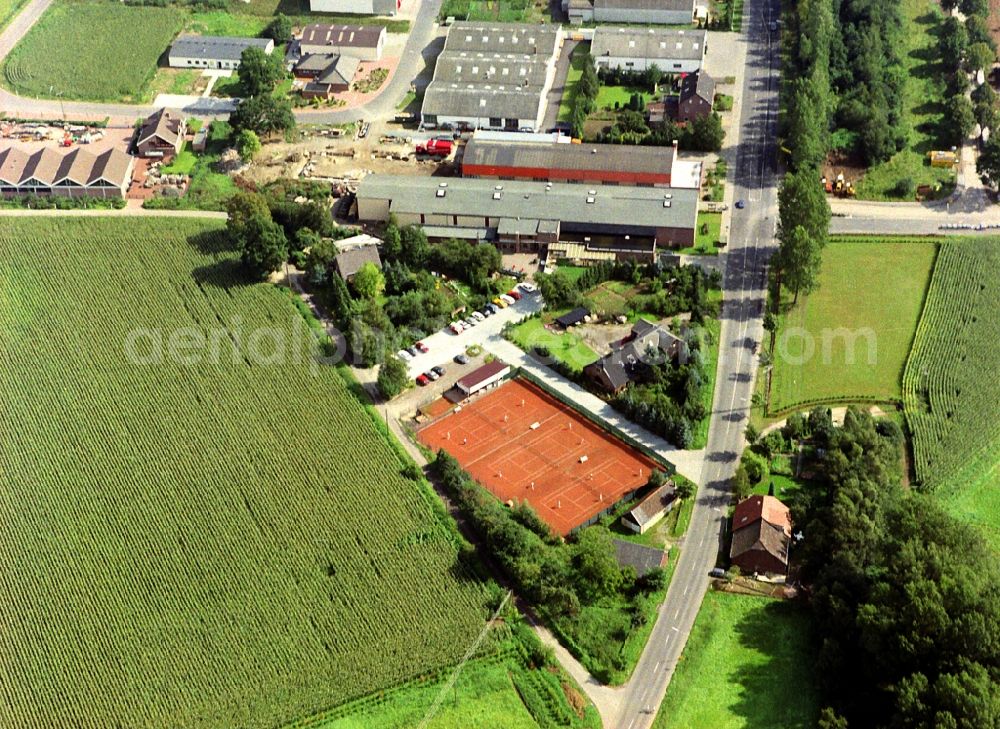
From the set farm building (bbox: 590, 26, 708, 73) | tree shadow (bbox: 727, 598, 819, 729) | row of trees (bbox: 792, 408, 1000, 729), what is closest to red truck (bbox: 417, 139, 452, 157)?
farm building (bbox: 590, 26, 708, 73)

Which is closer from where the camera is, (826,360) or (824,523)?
(824,523)

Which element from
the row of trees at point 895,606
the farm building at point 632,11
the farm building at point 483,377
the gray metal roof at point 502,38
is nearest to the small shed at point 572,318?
the farm building at point 483,377

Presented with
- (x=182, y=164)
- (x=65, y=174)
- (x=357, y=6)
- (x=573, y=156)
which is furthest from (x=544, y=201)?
(x=357, y=6)

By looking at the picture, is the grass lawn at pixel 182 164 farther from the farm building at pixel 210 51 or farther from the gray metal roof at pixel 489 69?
the gray metal roof at pixel 489 69

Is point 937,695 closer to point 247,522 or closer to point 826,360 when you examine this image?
point 826,360

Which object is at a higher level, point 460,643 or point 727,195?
point 727,195

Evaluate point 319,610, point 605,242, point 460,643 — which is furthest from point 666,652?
point 605,242
